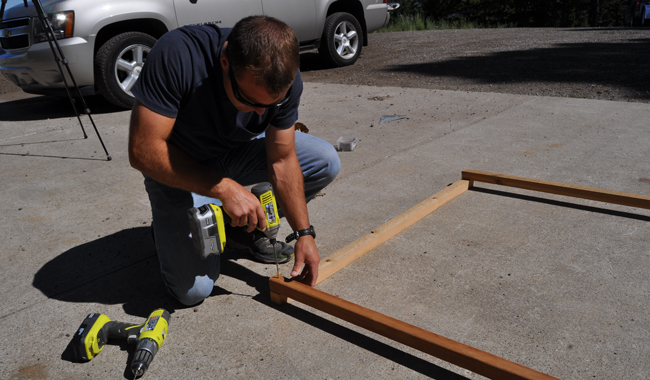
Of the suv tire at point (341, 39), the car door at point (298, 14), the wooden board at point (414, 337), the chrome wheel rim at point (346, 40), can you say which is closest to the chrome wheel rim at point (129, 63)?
the car door at point (298, 14)

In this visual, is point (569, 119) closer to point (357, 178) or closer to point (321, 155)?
point (357, 178)

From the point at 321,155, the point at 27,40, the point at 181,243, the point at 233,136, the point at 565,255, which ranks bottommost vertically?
the point at 565,255

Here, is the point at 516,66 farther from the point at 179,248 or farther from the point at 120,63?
the point at 179,248

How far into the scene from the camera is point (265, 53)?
170 centimetres

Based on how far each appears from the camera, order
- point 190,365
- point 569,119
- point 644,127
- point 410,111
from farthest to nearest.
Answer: point 410,111
point 569,119
point 644,127
point 190,365

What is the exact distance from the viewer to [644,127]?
4320mm

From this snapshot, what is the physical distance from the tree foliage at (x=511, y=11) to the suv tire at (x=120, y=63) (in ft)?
102

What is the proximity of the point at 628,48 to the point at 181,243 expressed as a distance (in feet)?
29.6

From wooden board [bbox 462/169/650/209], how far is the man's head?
1889 millimetres

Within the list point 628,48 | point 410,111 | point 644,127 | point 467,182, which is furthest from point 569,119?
point 628,48

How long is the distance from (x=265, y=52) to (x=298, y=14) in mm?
5928

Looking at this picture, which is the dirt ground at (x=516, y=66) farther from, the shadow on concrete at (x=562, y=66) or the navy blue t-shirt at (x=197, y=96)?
the navy blue t-shirt at (x=197, y=96)

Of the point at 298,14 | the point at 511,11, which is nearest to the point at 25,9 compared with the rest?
the point at 298,14

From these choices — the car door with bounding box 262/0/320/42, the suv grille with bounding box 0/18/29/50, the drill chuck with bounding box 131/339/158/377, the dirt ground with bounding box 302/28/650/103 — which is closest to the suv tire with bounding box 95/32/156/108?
the suv grille with bounding box 0/18/29/50
